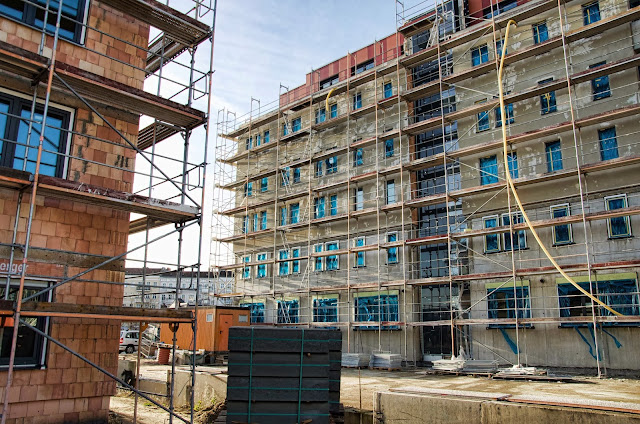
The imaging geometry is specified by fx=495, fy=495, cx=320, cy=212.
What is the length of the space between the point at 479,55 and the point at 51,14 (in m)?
18.9

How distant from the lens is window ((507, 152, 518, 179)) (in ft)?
68.5

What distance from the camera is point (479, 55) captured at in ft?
76.6

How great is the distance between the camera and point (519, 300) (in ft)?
64.8

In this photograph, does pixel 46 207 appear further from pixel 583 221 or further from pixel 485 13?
pixel 485 13

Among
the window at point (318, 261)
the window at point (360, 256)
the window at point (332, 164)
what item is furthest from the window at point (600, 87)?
the window at point (318, 261)

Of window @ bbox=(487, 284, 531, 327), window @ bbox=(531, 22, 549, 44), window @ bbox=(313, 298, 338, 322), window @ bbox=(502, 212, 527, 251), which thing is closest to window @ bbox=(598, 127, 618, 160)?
window @ bbox=(502, 212, 527, 251)

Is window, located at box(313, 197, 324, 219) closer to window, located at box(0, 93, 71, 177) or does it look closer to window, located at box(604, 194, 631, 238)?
window, located at box(604, 194, 631, 238)

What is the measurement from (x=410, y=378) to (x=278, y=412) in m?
10.2

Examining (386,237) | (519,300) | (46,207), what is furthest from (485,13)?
(46,207)

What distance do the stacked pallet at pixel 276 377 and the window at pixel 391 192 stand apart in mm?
16999

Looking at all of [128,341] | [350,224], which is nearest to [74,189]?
[350,224]

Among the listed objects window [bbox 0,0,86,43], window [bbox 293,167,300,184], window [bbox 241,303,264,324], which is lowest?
window [bbox 241,303,264,324]

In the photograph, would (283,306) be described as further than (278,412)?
Yes

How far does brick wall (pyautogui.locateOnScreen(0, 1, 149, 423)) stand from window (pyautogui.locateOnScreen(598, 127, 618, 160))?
55.4 feet
